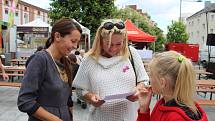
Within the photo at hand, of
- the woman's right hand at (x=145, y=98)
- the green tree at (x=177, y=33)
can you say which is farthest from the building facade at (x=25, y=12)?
the woman's right hand at (x=145, y=98)

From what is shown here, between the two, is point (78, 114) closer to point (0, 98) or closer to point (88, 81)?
point (0, 98)

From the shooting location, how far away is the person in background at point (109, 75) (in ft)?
8.95

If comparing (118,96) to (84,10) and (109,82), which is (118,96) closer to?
(109,82)

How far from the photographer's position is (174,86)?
200 cm

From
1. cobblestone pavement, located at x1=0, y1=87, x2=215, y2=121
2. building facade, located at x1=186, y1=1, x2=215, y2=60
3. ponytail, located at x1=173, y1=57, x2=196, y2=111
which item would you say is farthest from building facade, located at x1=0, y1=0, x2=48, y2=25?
ponytail, located at x1=173, y1=57, x2=196, y2=111

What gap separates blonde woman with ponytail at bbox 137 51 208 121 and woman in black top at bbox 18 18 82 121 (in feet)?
2.04

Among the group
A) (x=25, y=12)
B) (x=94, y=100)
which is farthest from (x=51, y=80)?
(x=25, y=12)

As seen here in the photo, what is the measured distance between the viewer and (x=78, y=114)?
811 cm

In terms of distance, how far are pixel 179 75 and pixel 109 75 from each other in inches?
33.7

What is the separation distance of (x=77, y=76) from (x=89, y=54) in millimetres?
193

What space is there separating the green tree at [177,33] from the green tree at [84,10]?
40.1 metres

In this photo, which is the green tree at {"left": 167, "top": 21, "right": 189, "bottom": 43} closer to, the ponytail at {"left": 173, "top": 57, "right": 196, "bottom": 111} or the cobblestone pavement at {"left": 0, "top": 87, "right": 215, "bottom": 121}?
the cobblestone pavement at {"left": 0, "top": 87, "right": 215, "bottom": 121}

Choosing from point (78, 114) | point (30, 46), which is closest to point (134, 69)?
point (78, 114)

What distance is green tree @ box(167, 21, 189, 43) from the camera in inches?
2525
